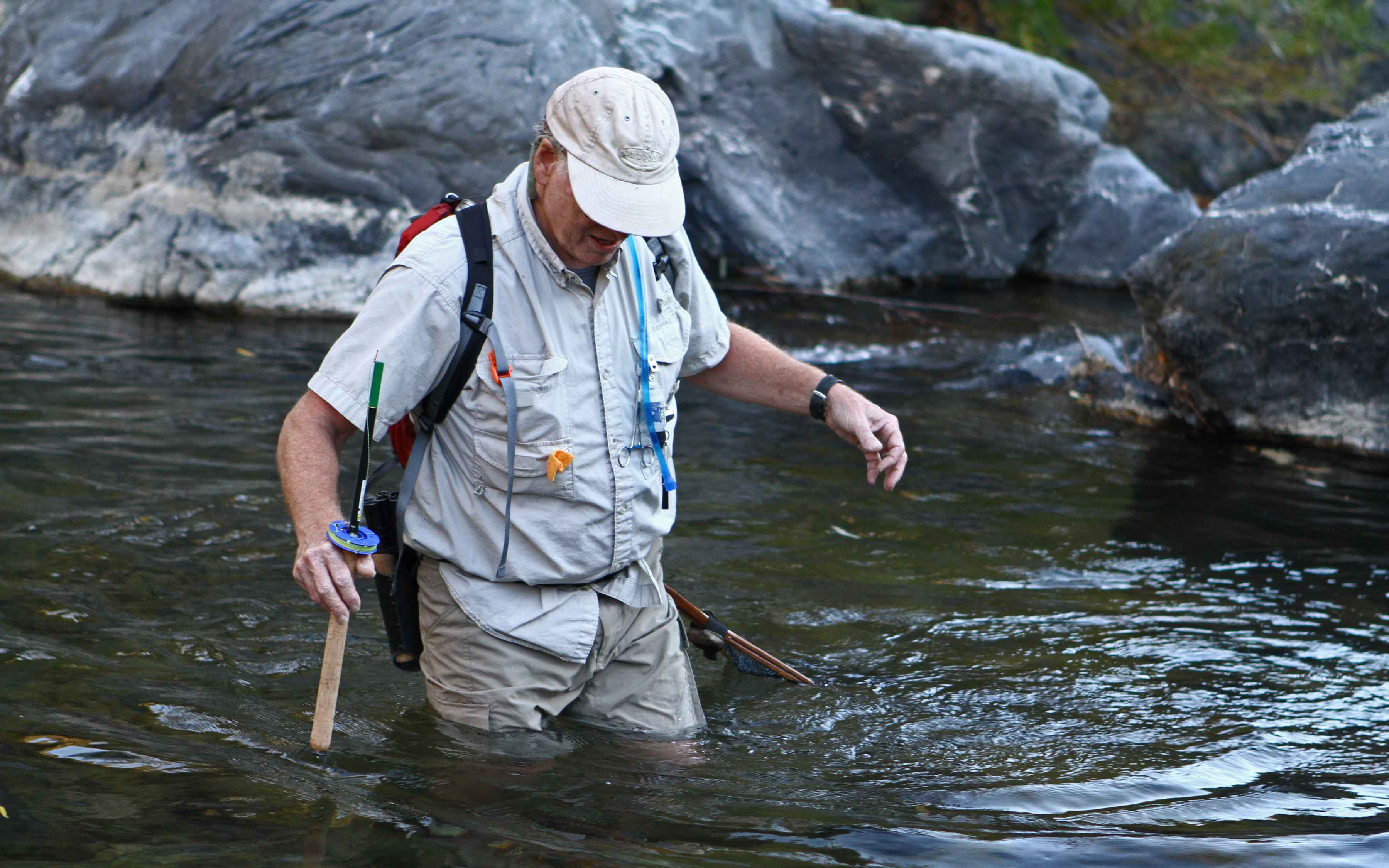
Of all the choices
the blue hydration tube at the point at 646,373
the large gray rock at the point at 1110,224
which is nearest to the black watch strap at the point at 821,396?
the blue hydration tube at the point at 646,373

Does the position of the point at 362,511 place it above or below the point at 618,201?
below

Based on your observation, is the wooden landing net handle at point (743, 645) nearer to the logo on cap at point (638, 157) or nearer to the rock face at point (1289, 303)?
the logo on cap at point (638, 157)

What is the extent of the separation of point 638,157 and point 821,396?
102 cm

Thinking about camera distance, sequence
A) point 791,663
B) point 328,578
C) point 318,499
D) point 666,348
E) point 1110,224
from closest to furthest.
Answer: point 328,578 → point 318,499 → point 666,348 → point 791,663 → point 1110,224

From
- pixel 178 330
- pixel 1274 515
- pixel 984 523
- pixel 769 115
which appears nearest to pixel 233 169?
pixel 178 330

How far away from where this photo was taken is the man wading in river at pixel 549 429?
127 inches

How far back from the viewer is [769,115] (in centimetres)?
1365

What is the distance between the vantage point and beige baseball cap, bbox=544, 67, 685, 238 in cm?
321

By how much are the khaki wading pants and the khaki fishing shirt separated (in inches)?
2.5

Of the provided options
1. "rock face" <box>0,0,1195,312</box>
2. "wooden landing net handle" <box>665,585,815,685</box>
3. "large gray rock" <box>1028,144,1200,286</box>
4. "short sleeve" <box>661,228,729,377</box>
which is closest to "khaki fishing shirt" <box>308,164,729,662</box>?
"short sleeve" <box>661,228,729,377</box>

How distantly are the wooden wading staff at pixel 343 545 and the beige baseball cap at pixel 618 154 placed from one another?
0.63m

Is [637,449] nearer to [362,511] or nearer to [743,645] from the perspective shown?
[362,511]

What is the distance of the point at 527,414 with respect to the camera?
3354 millimetres

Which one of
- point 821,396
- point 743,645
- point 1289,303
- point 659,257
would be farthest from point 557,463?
point 1289,303
